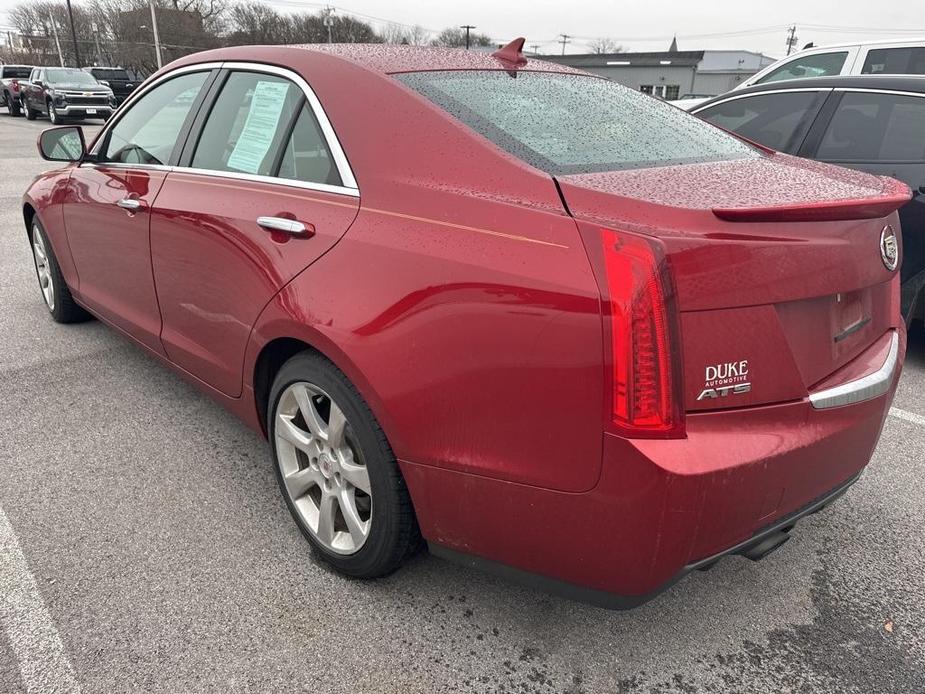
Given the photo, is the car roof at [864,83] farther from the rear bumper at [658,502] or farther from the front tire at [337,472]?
the front tire at [337,472]

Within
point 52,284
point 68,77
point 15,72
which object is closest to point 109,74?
point 15,72

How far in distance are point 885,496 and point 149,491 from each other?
115 inches

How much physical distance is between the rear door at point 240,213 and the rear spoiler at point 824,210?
3.36ft

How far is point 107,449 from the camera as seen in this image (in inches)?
119

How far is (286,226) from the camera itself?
2.15 metres

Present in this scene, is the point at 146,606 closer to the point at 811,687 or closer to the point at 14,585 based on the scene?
the point at 14,585

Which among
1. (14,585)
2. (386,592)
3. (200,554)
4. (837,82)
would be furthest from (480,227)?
(837,82)

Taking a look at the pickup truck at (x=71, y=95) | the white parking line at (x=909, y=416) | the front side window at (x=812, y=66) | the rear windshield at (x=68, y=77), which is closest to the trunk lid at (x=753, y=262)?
the white parking line at (x=909, y=416)

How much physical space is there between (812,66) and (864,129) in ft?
13.9

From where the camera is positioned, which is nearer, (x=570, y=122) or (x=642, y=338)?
(x=642, y=338)

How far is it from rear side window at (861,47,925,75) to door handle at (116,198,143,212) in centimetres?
653

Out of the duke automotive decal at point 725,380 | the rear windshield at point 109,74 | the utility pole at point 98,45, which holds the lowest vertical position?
the duke automotive decal at point 725,380

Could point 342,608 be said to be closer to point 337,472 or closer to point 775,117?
point 337,472

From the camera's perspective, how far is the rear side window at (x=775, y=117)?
437cm
